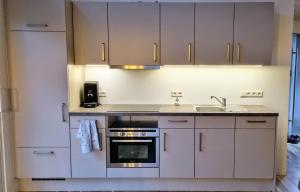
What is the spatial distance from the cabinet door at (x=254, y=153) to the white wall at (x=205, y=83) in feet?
2.05

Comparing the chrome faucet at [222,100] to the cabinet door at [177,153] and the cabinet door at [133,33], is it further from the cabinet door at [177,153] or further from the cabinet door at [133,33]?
the cabinet door at [133,33]

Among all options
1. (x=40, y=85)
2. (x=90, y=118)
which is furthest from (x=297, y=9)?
(x=40, y=85)

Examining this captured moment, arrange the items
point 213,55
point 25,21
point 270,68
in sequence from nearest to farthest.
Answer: point 25,21
point 213,55
point 270,68

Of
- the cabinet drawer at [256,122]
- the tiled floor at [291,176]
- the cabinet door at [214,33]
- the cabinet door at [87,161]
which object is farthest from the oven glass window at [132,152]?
the tiled floor at [291,176]

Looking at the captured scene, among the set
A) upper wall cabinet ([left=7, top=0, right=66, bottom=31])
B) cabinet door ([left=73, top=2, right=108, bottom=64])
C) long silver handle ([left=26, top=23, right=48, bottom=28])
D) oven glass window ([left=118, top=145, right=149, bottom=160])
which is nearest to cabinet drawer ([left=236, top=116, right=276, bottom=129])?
oven glass window ([left=118, top=145, right=149, bottom=160])

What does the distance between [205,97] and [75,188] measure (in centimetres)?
197

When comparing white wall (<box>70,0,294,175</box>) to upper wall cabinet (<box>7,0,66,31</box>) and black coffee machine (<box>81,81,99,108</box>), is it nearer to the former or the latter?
black coffee machine (<box>81,81,99,108</box>)

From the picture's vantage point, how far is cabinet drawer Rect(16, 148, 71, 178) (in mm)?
2916

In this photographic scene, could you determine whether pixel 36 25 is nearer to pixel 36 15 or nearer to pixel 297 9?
pixel 36 15

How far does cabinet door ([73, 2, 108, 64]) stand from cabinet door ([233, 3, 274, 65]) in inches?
60.6

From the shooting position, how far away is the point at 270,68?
131 inches

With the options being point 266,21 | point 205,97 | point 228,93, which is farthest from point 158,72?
point 266,21

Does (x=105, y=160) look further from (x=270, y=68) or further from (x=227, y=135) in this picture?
(x=270, y=68)

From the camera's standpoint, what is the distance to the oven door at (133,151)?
9.51 ft
